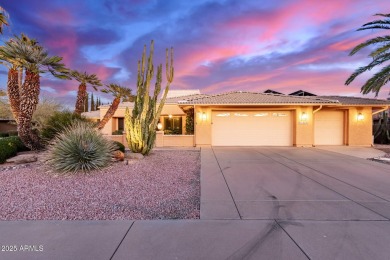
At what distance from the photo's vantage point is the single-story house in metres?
17.0

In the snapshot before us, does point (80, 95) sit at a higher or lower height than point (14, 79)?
lower

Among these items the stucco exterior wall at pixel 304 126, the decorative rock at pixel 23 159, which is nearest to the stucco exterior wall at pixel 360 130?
the stucco exterior wall at pixel 304 126

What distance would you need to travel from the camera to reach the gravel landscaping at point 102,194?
4547 mm

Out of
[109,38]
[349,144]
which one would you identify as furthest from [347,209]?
[109,38]

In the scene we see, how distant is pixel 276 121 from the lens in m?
17.9

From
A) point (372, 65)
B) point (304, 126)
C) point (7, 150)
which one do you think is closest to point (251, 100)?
point (304, 126)

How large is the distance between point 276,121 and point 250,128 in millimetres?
1983

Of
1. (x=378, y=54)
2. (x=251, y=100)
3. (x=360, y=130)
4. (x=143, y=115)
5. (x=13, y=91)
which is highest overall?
(x=378, y=54)

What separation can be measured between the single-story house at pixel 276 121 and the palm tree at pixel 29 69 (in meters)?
7.39

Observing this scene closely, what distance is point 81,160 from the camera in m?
7.73

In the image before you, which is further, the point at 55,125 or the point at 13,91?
the point at 55,125

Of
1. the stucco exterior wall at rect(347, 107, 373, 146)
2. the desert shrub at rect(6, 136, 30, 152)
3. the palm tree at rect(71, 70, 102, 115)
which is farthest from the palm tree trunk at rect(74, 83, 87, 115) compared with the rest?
the stucco exterior wall at rect(347, 107, 373, 146)

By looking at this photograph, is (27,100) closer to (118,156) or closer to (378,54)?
(118,156)

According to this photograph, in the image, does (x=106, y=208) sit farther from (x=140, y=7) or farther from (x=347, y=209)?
(x=140, y=7)
